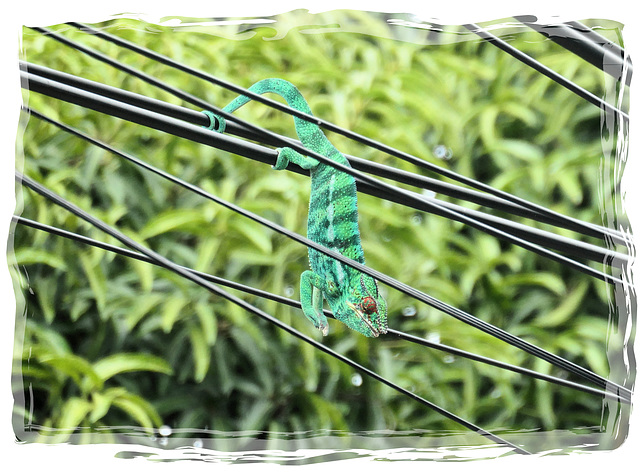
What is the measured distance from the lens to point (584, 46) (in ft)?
4.46

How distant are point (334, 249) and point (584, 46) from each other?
2.02ft

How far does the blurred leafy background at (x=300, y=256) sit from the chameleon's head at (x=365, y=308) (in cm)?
6

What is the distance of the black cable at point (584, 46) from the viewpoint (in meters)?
1.35

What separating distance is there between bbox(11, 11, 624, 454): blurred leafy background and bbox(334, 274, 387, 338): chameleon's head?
2.4 inches

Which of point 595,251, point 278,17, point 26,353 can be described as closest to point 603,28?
point 595,251

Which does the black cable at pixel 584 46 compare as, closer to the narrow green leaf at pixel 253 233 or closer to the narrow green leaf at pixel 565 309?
the narrow green leaf at pixel 565 309

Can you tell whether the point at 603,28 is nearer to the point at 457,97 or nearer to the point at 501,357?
the point at 457,97

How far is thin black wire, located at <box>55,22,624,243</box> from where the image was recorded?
1.03 meters

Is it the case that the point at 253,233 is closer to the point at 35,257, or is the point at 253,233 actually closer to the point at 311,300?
the point at 311,300

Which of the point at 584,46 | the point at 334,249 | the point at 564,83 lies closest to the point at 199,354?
the point at 334,249

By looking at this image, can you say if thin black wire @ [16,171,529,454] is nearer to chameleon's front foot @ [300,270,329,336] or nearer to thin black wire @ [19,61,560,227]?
chameleon's front foot @ [300,270,329,336]

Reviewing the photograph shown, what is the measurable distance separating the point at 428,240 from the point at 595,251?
1.00ft

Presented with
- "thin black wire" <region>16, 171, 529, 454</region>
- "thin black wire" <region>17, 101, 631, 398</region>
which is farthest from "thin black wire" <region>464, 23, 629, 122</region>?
"thin black wire" <region>16, 171, 529, 454</region>

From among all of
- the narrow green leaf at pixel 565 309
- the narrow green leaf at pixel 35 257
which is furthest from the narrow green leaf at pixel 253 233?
the narrow green leaf at pixel 565 309
